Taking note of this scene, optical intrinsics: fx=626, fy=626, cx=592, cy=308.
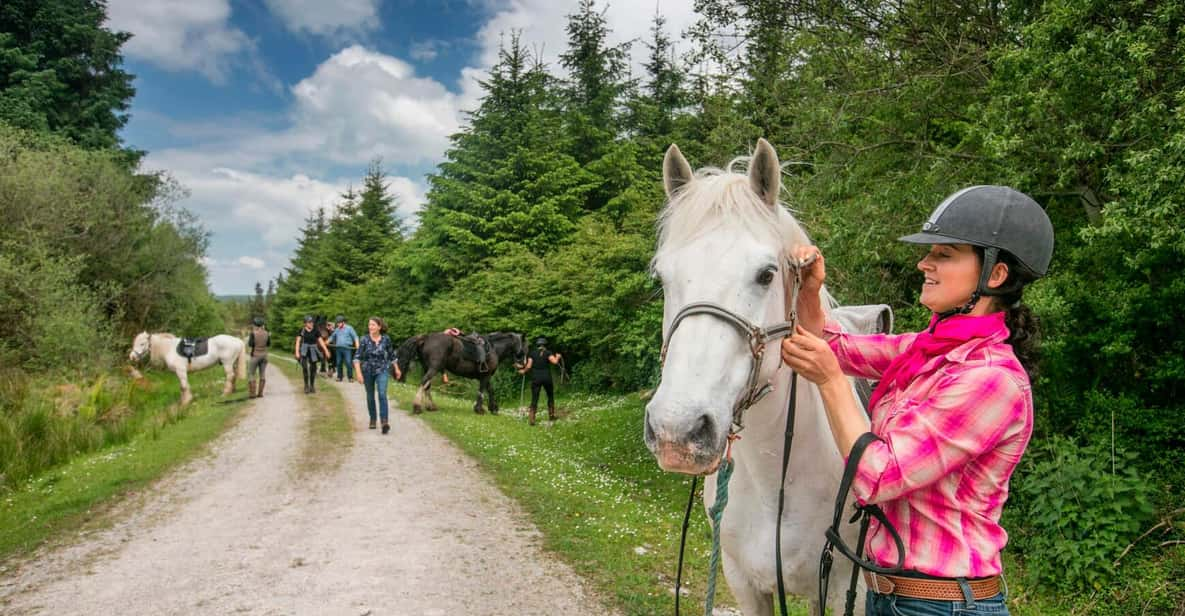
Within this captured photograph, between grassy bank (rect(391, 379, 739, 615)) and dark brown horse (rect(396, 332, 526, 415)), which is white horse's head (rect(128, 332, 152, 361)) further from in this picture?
dark brown horse (rect(396, 332, 526, 415))

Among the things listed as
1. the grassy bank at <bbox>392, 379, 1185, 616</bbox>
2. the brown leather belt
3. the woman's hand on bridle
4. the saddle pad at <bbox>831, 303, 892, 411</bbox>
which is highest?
the saddle pad at <bbox>831, 303, 892, 411</bbox>

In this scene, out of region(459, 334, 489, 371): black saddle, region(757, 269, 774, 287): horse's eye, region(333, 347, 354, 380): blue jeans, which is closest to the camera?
region(757, 269, 774, 287): horse's eye

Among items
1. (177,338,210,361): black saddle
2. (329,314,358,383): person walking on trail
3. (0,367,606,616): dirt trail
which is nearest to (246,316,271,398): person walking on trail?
(177,338,210,361): black saddle

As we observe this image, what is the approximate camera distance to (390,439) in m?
11.8

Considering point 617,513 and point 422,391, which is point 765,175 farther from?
point 422,391

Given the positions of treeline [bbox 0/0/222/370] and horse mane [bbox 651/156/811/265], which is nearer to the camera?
horse mane [bbox 651/156/811/265]

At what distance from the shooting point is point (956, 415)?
149cm

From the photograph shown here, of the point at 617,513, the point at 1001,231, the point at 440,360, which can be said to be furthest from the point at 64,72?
the point at 1001,231

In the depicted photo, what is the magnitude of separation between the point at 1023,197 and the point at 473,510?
6.96 meters

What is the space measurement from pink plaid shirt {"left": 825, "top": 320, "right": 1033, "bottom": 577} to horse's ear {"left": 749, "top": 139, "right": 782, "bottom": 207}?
72cm

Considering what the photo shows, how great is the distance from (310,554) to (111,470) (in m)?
5.46

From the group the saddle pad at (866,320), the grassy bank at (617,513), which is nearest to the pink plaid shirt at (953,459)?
the grassy bank at (617,513)

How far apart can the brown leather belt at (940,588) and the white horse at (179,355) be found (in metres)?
18.3

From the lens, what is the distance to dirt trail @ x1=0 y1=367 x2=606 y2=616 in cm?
500
